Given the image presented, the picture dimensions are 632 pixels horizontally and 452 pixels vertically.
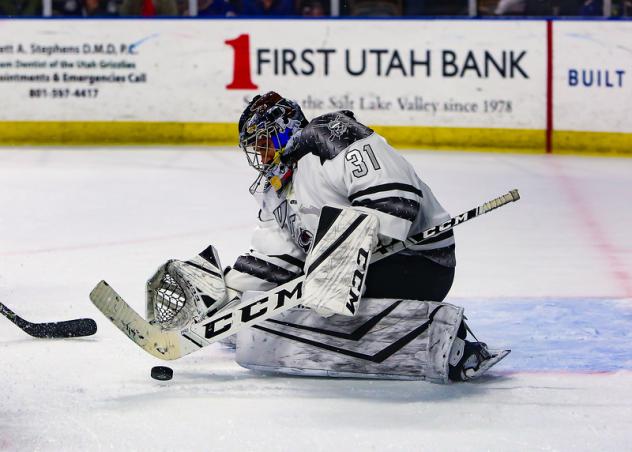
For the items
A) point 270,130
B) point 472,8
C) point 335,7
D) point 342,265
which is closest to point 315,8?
point 335,7

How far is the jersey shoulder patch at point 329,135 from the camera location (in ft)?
9.11

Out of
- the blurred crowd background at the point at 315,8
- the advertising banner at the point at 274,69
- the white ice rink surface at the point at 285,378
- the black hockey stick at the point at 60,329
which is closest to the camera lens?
the white ice rink surface at the point at 285,378

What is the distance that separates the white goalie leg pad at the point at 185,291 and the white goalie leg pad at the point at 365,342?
242mm

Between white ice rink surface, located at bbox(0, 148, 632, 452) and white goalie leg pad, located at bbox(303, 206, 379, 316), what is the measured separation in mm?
220

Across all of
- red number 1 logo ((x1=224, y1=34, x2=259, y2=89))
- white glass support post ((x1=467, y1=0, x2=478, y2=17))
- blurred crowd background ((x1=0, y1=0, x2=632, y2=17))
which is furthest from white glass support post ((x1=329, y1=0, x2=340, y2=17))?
white glass support post ((x1=467, y1=0, x2=478, y2=17))

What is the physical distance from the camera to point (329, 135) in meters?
2.79

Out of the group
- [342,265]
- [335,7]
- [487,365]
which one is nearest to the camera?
[342,265]

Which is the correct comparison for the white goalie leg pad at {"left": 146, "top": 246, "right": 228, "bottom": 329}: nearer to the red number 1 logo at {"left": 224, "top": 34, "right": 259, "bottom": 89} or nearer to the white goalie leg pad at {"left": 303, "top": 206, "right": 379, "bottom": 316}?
the white goalie leg pad at {"left": 303, "top": 206, "right": 379, "bottom": 316}

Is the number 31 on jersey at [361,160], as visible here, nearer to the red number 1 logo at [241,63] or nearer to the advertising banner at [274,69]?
the advertising banner at [274,69]

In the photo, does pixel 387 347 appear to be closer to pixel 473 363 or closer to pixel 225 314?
pixel 473 363

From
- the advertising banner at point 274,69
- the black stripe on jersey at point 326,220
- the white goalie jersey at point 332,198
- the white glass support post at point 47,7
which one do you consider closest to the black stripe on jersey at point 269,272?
the white goalie jersey at point 332,198

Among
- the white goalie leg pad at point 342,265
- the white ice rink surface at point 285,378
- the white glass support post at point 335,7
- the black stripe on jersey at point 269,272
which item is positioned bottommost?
the white ice rink surface at point 285,378

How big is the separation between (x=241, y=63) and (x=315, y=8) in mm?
596

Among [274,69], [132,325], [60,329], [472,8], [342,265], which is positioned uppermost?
[472,8]
